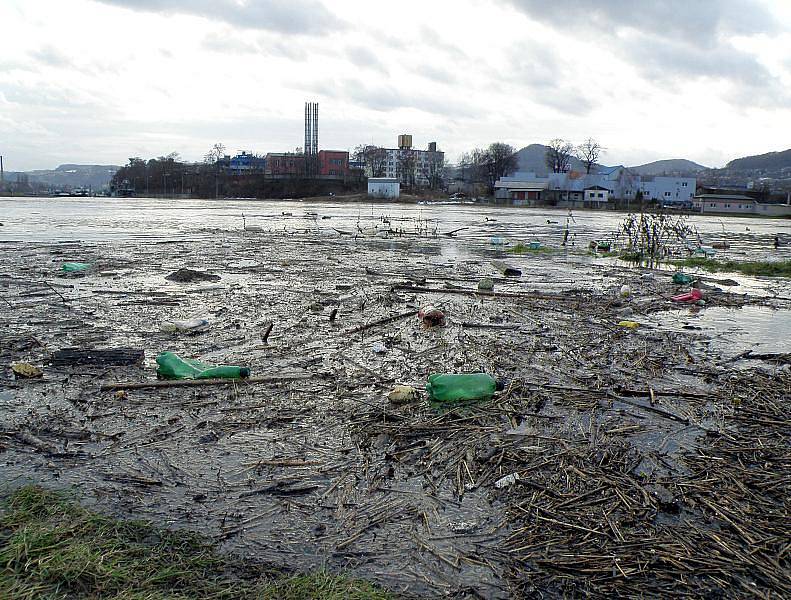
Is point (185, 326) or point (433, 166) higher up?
point (433, 166)

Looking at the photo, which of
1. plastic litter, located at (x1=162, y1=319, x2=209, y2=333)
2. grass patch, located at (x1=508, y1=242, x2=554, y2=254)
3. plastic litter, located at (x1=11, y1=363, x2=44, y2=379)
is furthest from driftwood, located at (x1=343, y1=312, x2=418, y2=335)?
grass patch, located at (x1=508, y1=242, x2=554, y2=254)

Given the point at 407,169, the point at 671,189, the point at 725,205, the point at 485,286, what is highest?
the point at 407,169

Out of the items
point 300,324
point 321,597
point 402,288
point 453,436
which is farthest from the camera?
point 402,288

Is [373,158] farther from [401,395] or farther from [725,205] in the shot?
[401,395]

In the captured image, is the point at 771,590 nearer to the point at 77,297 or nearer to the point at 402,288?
the point at 402,288

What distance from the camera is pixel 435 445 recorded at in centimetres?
552

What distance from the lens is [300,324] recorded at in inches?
407

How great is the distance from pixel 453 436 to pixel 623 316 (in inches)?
279

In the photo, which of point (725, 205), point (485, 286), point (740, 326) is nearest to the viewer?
point (740, 326)

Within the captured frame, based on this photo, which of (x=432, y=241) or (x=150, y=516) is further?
(x=432, y=241)

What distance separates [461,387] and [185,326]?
492cm

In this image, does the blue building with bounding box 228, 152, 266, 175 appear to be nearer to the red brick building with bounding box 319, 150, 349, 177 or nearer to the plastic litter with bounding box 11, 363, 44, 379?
the red brick building with bounding box 319, 150, 349, 177

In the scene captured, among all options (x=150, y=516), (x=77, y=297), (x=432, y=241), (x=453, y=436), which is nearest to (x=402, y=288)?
(x=77, y=297)

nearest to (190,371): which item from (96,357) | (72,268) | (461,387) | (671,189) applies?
(96,357)
